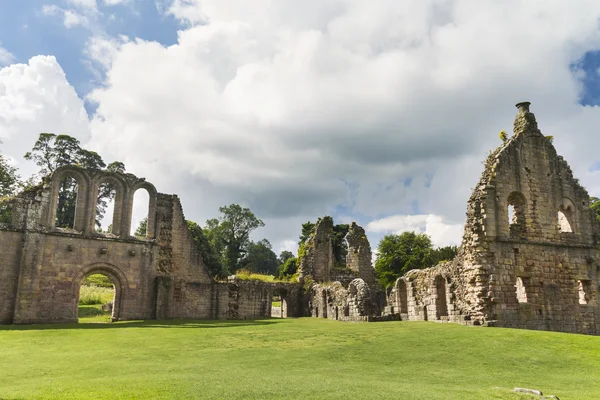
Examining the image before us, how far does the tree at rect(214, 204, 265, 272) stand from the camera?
205 ft

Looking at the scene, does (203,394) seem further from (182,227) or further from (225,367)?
(182,227)

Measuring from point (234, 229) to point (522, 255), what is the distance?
157ft

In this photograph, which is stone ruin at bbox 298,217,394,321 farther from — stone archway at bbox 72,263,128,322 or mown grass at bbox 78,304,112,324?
mown grass at bbox 78,304,112,324

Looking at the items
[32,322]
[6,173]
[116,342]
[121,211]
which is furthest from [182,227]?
[116,342]

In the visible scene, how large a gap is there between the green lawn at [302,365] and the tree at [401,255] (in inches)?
1391

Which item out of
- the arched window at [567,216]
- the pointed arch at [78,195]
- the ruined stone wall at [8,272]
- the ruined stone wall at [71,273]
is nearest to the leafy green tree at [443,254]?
the arched window at [567,216]

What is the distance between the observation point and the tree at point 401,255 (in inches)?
1932

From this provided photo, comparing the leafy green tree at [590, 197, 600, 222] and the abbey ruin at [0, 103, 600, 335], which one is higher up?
the leafy green tree at [590, 197, 600, 222]

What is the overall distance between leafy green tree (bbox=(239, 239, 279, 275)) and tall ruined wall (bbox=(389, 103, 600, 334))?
55727mm

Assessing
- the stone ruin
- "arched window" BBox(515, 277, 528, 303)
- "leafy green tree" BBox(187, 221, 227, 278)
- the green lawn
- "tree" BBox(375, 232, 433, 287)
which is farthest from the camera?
"tree" BBox(375, 232, 433, 287)

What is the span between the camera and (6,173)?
29.6 meters

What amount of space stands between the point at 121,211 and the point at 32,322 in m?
6.14

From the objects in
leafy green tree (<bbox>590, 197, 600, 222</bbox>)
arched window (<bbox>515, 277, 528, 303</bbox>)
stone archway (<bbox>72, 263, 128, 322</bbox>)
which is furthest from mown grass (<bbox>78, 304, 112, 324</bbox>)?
leafy green tree (<bbox>590, 197, 600, 222</bbox>)

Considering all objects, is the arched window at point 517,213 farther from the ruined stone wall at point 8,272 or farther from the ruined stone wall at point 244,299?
the ruined stone wall at point 8,272
